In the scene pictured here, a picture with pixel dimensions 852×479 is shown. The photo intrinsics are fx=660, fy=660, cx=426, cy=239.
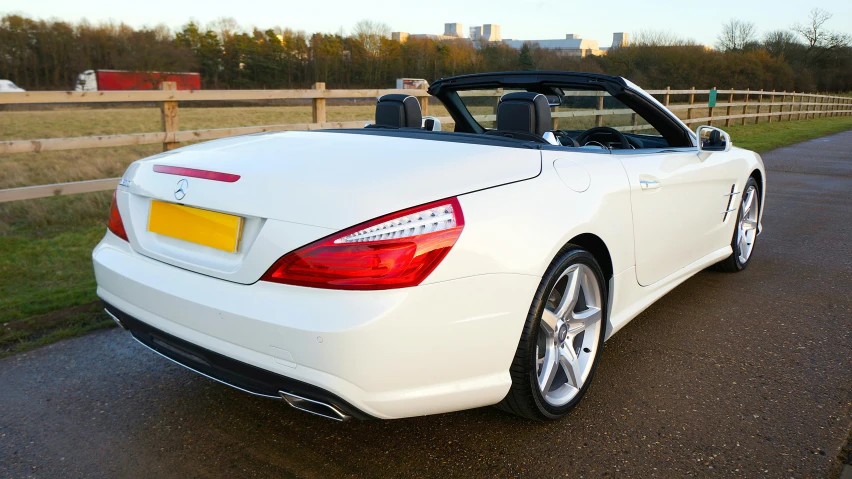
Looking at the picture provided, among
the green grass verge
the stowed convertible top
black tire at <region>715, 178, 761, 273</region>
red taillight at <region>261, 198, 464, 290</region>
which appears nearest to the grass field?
red taillight at <region>261, 198, 464, 290</region>

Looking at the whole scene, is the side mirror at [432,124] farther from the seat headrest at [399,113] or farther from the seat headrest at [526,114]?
the seat headrest at [526,114]

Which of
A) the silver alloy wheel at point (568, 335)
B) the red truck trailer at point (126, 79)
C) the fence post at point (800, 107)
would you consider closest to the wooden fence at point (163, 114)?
the silver alloy wheel at point (568, 335)

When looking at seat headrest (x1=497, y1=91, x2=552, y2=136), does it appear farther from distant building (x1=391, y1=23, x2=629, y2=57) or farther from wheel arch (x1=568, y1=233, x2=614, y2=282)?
distant building (x1=391, y1=23, x2=629, y2=57)

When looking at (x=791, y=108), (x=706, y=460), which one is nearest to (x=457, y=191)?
(x=706, y=460)

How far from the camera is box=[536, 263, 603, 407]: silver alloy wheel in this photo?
102 inches

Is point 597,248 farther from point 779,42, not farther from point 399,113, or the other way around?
point 779,42

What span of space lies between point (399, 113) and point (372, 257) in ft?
A: 5.91

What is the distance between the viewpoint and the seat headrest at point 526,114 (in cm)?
310

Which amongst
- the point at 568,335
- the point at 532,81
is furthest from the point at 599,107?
the point at 568,335

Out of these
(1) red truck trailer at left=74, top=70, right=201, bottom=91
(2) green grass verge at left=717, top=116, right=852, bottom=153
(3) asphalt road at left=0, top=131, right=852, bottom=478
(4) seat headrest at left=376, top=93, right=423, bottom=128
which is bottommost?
(3) asphalt road at left=0, top=131, right=852, bottom=478

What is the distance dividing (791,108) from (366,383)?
33.3 metres

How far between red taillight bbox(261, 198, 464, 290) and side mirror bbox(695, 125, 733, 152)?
2.51m

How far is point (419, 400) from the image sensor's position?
2076 mm

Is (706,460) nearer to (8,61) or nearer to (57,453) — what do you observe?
(57,453)
